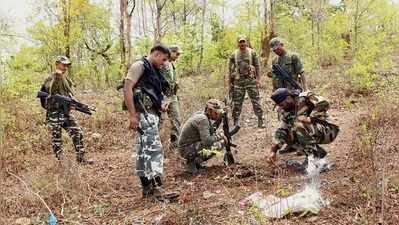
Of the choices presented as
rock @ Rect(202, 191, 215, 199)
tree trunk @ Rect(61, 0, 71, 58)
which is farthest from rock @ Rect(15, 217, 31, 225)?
tree trunk @ Rect(61, 0, 71, 58)

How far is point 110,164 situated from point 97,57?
49.4 feet

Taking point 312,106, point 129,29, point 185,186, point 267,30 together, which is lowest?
point 185,186

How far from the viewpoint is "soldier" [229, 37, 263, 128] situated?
7.09 meters

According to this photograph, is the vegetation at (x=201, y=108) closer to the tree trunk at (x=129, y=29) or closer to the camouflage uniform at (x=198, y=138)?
the tree trunk at (x=129, y=29)

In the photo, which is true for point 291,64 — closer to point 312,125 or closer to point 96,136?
point 312,125

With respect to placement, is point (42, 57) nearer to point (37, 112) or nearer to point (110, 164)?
point (37, 112)

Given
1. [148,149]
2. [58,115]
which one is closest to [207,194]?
[148,149]

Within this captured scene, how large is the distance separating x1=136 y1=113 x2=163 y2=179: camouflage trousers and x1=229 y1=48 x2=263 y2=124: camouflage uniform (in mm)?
3121

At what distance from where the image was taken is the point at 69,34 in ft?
47.0

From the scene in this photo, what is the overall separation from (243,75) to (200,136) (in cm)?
252

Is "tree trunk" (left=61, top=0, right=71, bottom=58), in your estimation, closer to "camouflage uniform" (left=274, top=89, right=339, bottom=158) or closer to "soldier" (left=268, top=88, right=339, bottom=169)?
"soldier" (left=268, top=88, right=339, bottom=169)

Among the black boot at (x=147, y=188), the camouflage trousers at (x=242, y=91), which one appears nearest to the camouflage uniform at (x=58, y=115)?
the black boot at (x=147, y=188)

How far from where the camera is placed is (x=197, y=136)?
16.5 feet

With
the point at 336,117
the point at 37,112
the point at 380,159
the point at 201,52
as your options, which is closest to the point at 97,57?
the point at 201,52
